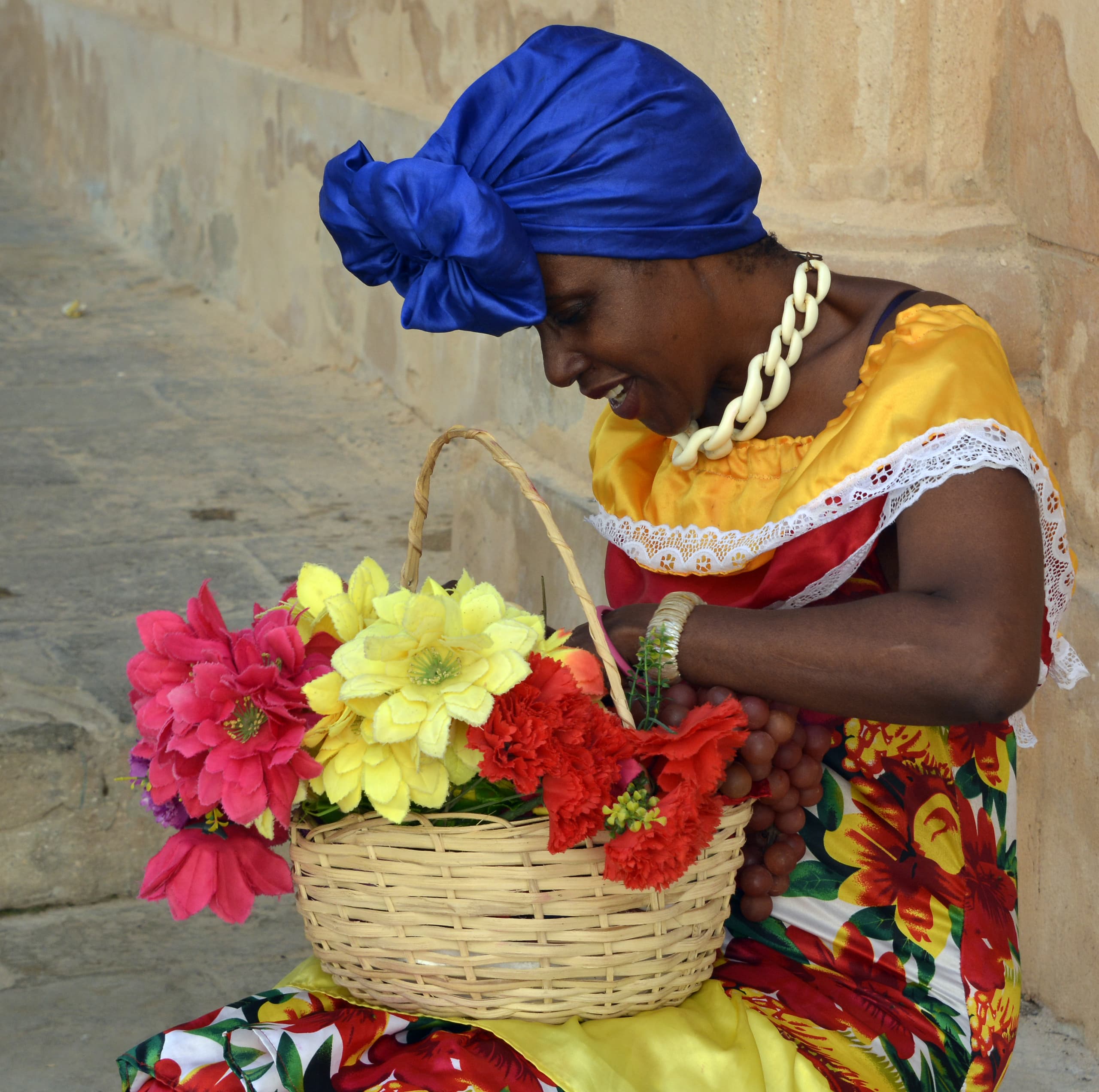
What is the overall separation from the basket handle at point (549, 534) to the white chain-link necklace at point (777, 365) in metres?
0.33

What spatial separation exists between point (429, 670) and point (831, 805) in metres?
0.59

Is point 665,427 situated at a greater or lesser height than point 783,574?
greater

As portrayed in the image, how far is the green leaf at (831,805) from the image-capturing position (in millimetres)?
1744

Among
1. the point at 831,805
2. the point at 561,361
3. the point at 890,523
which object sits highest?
the point at 561,361

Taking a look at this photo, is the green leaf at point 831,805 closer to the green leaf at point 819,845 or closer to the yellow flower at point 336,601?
the green leaf at point 819,845

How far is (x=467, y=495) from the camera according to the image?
13.2 feet

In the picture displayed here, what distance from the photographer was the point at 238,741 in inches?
56.2

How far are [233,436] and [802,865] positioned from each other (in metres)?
4.36

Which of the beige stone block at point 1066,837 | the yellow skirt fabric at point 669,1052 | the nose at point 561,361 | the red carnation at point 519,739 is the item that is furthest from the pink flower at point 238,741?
the beige stone block at point 1066,837

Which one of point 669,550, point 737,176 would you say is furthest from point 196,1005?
point 737,176

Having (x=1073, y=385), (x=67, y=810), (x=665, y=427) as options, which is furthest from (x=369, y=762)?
(x=67, y=810)

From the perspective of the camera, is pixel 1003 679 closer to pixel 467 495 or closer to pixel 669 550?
pixel 669 550

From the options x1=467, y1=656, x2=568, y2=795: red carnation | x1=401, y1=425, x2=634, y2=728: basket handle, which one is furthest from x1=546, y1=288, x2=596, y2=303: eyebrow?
x1=467, y1=656, x2=568, y2=795: red carnation

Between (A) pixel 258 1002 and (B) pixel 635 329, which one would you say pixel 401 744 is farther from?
(B) pixel 635 329
